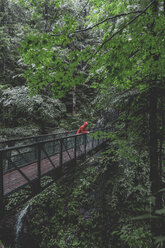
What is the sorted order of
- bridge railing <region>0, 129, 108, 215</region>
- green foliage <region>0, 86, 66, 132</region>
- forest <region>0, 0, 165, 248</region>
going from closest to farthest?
forest <region>0, 0, 165, 248</region>
bridge railing <region>0, 129, 108, 215</region>
green foliage <region>0, 86, 66, 132</region>

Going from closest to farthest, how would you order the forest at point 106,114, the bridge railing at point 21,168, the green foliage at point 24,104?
the forest at point 106,114, the bridge railing at point 21,168, the green foliage at point 24,104

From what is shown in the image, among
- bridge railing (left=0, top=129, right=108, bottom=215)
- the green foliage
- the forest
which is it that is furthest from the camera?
the green foliage

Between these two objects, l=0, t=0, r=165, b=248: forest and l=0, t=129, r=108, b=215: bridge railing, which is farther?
l=0, t=129, r=108, b=215: bridge railing

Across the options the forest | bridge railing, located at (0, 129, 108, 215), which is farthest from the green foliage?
bridge railing, located at (0, 129, 108, 215)

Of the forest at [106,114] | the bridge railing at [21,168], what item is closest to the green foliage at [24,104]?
the forest at [106,114]

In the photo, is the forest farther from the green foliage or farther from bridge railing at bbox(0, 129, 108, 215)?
bridge railing at bbox(0, 129, 108, 215)

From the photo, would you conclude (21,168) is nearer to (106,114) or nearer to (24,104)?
(106,114)

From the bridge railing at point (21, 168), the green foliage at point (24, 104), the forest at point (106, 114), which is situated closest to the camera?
the forest at point (106, 114)

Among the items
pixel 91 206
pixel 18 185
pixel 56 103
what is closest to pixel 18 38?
pixel 56 103

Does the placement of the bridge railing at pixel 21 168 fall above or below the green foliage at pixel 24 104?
below

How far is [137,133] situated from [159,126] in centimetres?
47

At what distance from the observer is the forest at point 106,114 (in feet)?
7.01

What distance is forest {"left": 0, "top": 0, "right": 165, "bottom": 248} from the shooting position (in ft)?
7.01

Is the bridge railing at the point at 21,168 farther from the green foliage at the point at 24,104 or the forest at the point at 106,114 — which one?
the green foliage at the point at 24,104
